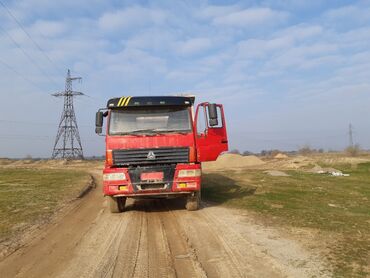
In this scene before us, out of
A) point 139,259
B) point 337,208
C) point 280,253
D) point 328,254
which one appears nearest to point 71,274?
point 139,259

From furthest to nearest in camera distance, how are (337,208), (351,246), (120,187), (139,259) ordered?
(337,208) < (120,187) < (351,246) < (139,259)

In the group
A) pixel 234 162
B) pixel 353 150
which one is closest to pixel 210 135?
pixel 234 162

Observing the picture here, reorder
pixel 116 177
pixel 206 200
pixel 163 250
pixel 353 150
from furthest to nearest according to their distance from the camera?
pixel 353 150, pixel 206 200, pixel 116 177, pixel 163 250

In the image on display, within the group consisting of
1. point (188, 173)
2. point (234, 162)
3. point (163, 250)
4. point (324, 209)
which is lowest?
point (324, 209)

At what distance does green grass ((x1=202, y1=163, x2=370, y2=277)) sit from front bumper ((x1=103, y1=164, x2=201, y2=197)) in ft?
7.40

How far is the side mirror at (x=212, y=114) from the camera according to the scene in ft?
37.9

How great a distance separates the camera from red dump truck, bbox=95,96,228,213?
10922 mm

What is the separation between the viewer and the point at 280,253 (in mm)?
6867

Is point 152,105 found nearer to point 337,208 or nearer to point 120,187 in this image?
point 120,187

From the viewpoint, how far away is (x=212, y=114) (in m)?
11.6

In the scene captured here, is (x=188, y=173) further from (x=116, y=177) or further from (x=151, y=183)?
(x=116, y=177)

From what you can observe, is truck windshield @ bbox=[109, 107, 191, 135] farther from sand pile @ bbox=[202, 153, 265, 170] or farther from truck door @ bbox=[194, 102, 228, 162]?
sand pile @ bbox=[202, 153, 265, 170]

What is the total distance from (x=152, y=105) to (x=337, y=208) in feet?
20.7

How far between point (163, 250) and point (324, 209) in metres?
6.42
